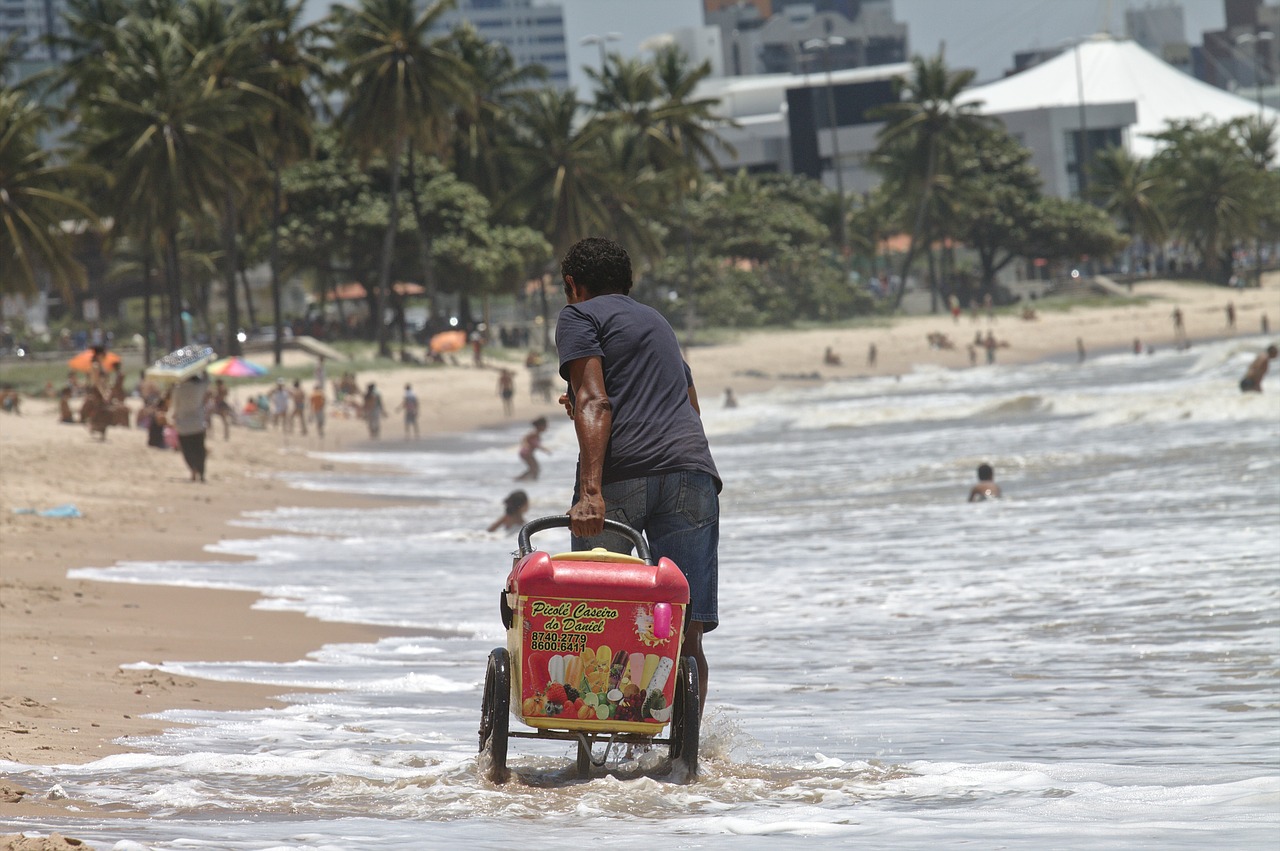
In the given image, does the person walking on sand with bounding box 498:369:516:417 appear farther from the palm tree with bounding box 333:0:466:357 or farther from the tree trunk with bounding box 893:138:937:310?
the tree trunk with bounding box 893:138:937:310

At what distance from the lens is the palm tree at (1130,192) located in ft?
265

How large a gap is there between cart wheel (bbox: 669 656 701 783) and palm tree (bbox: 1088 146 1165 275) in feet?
261

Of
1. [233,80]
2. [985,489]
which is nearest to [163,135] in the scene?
[233,80]

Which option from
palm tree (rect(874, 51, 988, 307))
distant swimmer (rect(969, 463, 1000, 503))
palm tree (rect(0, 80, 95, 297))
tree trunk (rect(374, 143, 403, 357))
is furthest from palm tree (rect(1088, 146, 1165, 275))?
distant swimmer (rect(969, 463, 1000, 503))

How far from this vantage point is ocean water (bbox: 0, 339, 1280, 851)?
4.14 metres

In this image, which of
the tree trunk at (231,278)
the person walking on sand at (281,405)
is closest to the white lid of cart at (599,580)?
the person walking on sand at (281,405)

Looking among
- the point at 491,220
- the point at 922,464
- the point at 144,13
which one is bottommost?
the point at 922,464

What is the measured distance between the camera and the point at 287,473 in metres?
22.5

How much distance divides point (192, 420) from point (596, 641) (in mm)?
15427

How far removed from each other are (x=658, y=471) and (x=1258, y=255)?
271 feet

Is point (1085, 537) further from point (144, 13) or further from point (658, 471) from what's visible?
point (144, 13)

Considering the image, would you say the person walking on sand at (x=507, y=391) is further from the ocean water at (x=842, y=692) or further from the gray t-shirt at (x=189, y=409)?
the ocean water at (x=842, y=692)

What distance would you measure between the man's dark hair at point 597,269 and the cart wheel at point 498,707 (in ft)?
3.56

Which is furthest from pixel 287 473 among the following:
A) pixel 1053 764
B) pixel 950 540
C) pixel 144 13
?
pixel 144 13
